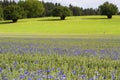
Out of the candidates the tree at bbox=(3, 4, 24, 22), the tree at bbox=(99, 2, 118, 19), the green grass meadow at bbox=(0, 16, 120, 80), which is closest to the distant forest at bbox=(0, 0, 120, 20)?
the tree at bbox=(3, 4, 24, 22)

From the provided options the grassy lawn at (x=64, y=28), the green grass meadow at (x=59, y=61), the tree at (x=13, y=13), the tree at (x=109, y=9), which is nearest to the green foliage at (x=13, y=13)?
the tree at (x=13, y=13)

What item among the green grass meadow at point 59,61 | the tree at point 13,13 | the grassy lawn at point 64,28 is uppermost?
the green grass meadow at point 59,61

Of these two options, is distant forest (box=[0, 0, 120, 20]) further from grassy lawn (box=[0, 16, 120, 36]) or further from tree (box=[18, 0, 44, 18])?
grassy lawn (box=[0, 16, 120, 36])

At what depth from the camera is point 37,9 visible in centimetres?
13862

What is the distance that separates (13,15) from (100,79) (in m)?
92.8

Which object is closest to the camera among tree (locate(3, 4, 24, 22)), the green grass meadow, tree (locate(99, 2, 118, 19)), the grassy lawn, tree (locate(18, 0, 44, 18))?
the green grass meadow

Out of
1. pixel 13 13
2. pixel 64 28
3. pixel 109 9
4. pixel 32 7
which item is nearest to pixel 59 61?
pixel 64 28

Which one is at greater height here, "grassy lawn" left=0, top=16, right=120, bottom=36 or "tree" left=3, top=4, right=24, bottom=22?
"tree" left=3, top=4, right=24, bottom=22

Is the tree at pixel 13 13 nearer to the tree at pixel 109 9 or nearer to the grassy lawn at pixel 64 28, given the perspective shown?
the grassy lawn at pixel 64 28

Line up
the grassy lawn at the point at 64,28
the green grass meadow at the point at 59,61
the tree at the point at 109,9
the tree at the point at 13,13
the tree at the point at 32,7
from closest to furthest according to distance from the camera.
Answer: the green grass meadow at the point at 59,61 → the grassy lawn at the point at 64,28 → the tree at the point at 13,13 → the tree at the point at 109,9 → the tree at the point at 32,7

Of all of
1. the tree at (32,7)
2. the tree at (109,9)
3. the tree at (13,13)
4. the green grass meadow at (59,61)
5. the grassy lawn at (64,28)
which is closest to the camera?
the green grass meadow at (59,61)

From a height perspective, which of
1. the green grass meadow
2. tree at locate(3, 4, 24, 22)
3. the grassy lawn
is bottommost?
the grassy lawn

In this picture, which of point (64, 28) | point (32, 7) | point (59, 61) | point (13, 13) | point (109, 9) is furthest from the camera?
point (32, 7)

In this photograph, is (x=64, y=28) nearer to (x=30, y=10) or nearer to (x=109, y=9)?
(x=109, y=9)
